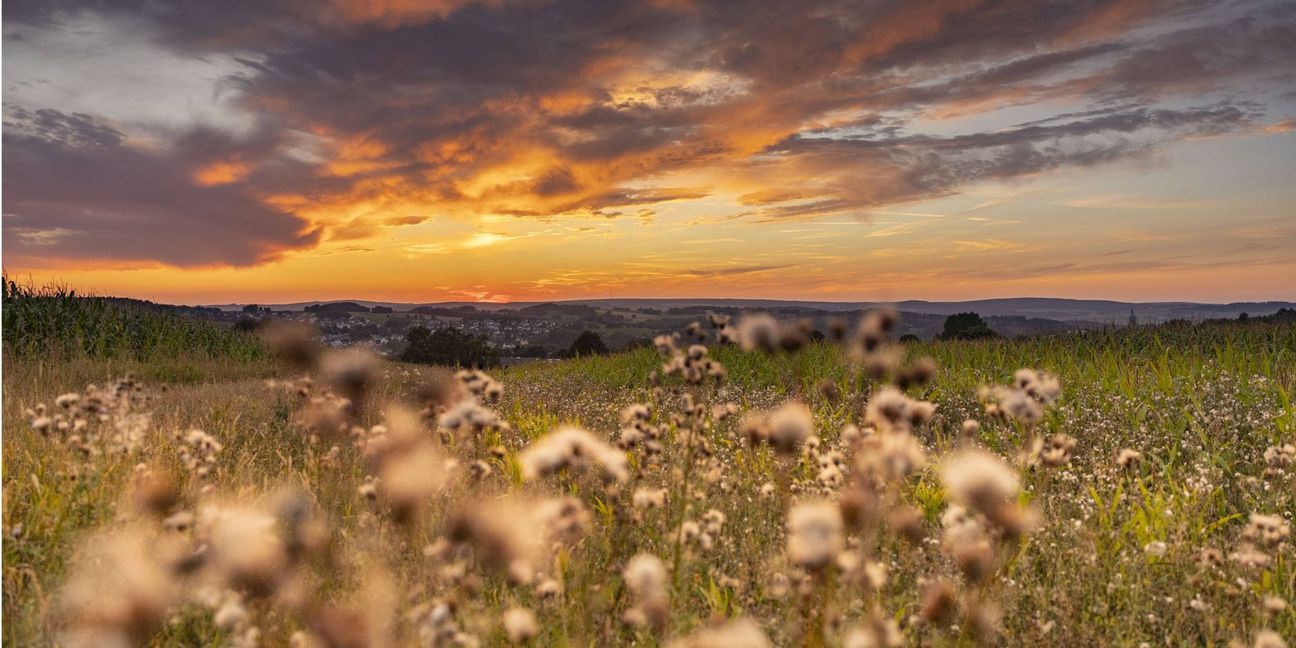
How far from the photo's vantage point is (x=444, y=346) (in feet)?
105

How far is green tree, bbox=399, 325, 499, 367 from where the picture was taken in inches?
1212

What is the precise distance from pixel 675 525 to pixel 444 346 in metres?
29.8

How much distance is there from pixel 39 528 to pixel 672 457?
433 centimetres

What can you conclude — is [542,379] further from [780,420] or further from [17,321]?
[780,420]

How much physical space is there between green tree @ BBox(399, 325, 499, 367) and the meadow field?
23.4m

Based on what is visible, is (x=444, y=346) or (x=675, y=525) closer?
(x=675, y=525)

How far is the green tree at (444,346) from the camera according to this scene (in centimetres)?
3078

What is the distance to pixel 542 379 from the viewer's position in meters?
16.9

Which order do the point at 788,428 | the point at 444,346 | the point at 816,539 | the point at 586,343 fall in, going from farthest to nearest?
the point at 444,346 < the point at 586,343 < the point at 788,428 < the point at 816,539

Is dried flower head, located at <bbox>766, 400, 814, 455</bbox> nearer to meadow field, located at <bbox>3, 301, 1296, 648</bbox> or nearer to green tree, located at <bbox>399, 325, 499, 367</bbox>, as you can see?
meadow field, located at <bbox>3, 301, 1296, 648</bbox>

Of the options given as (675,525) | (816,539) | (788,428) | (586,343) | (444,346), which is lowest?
(444,346)

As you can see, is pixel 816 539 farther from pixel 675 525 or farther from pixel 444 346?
pixel 444 346

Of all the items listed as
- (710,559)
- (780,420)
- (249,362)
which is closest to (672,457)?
(710,559)

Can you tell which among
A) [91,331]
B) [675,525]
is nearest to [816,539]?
[675,525]
